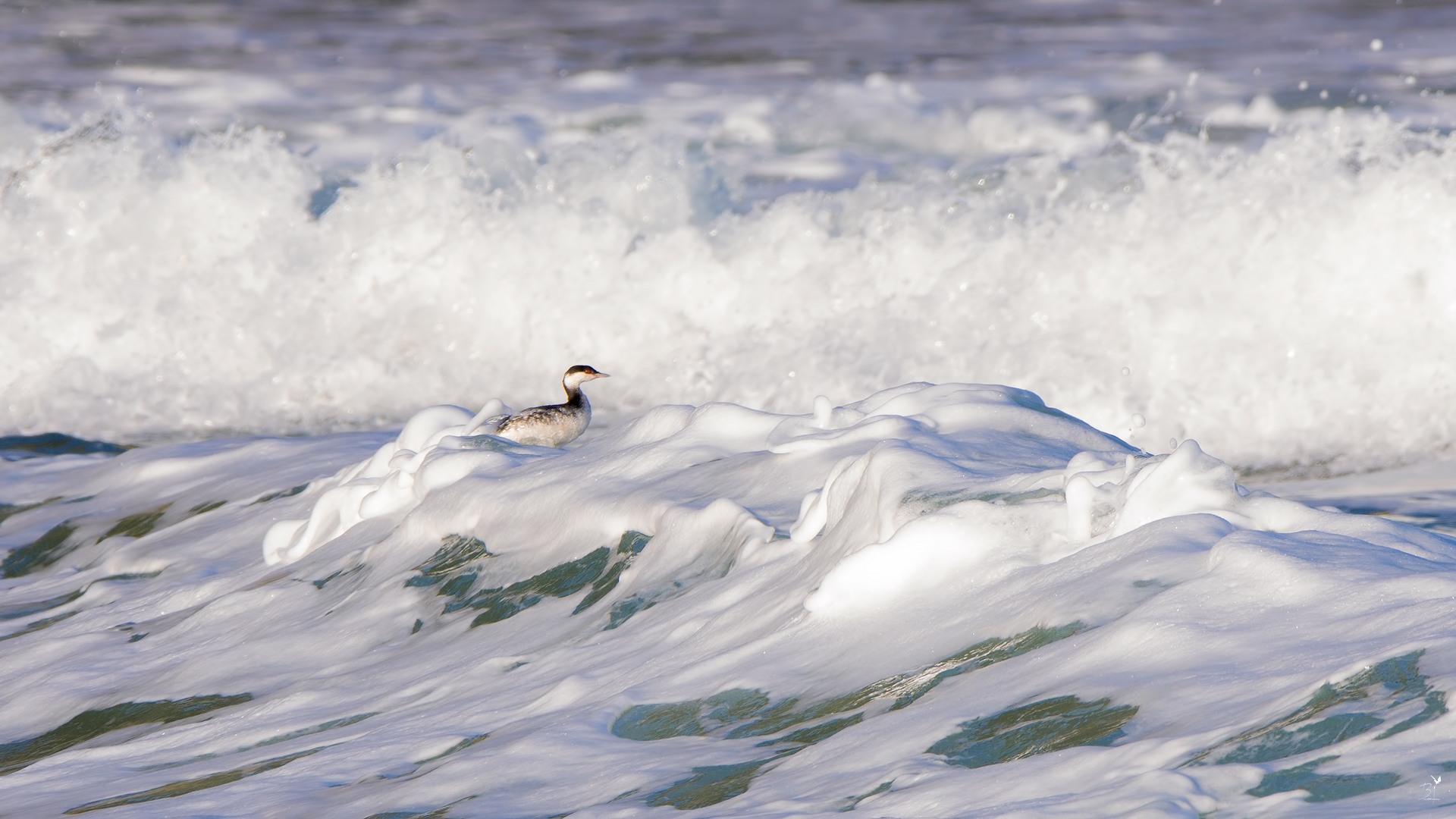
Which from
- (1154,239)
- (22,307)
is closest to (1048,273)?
(1154,239)

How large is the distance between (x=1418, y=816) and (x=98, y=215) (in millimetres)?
9987

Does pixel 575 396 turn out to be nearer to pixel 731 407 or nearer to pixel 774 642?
pixel 731 407

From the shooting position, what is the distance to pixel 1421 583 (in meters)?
2.55

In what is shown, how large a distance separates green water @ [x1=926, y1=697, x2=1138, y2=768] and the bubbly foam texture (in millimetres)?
5341

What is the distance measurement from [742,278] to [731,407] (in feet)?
16.3

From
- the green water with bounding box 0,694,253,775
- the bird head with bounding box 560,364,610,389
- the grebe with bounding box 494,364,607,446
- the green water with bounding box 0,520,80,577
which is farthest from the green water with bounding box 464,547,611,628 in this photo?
the bird head with bounding box 560,364,610,389

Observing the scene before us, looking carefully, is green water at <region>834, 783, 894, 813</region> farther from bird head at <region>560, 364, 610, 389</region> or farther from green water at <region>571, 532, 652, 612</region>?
bird head at <region>560, 364, 610, 389</region>

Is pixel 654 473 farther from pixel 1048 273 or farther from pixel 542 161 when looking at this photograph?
pixel 542 161

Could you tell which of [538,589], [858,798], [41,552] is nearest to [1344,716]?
[858,798]

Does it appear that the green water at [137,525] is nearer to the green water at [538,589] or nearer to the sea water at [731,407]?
the sea water at [731,407]

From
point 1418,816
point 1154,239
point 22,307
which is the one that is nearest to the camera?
point 1418,816

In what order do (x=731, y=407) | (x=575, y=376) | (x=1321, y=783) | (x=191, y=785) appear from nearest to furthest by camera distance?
(x=1321, y=783), (x=191, y=785), (x=731, y=407), (x=575, y=376)

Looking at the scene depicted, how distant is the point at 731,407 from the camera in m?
4.66

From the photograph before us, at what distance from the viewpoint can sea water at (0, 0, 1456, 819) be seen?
258 centimetres
